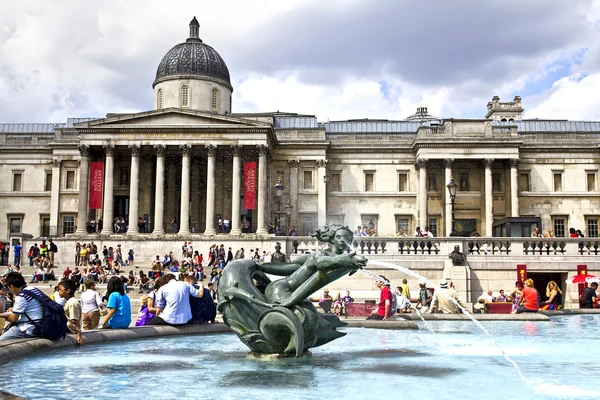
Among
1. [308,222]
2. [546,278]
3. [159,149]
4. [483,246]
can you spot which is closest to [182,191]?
[159,149]

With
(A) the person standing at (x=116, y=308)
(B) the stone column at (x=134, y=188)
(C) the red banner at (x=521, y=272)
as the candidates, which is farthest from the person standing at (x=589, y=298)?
(B) the stone column at (x=134, y=188)

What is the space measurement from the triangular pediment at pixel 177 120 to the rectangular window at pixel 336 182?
878cm

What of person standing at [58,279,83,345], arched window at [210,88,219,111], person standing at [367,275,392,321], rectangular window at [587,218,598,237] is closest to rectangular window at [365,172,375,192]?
arched window at [210,88,219,111]

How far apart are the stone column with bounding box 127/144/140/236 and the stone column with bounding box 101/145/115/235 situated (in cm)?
134

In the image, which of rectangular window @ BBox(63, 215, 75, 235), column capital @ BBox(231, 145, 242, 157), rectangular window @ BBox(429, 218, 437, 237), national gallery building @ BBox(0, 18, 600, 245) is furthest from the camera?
rectangular window @ BBox(63, 215, 75, 235)

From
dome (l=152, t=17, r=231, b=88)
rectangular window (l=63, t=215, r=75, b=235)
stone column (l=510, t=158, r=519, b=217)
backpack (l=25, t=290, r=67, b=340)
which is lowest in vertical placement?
backpack (l=25, t=290, r=67, b=340)

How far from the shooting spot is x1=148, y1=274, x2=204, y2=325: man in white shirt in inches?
497

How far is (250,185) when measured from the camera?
47906mm

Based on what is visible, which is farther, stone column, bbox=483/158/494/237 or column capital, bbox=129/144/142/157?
stone column, bbox=483/158/494/237

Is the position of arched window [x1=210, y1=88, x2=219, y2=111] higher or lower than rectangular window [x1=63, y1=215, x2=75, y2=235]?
higher

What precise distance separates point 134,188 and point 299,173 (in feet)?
42.1

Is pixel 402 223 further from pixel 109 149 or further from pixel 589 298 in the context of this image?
pixel 589 298

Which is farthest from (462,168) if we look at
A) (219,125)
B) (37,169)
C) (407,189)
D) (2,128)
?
(2,128)

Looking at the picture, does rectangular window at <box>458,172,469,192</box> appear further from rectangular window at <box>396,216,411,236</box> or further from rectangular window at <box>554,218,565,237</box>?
rectangular window at <box>554,218,565,237</box>
